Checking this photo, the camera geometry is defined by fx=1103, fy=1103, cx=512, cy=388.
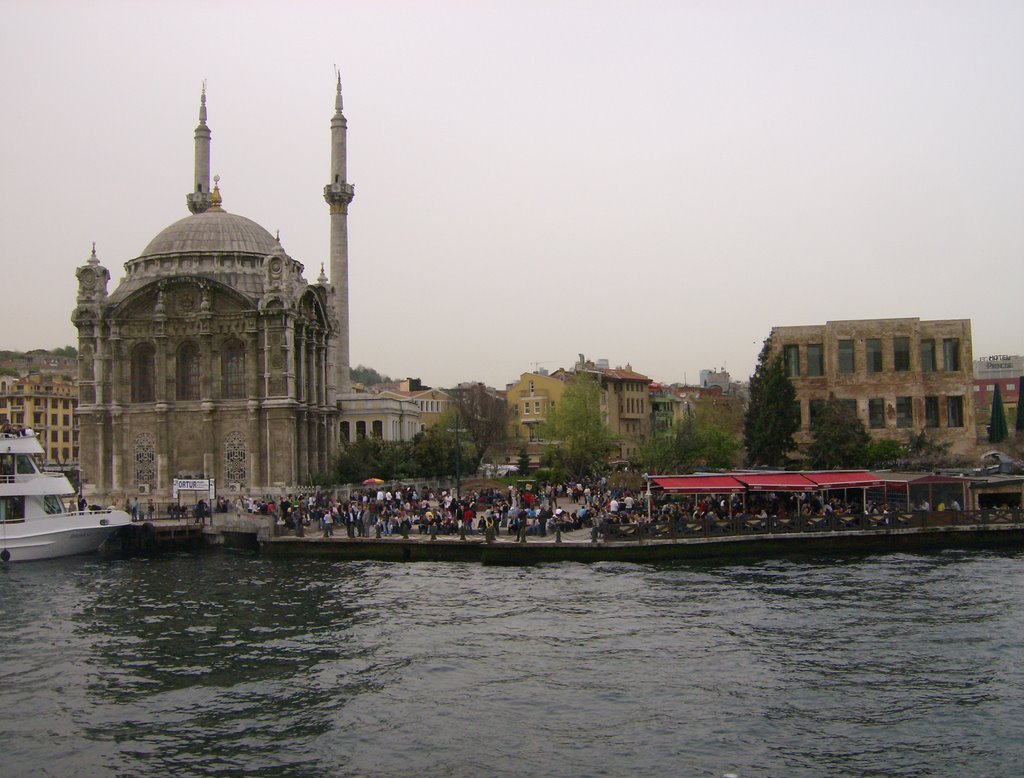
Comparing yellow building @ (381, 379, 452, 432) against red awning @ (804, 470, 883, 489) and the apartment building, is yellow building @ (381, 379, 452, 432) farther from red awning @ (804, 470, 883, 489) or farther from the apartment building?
red awning @ (804, 470, 883, 489)

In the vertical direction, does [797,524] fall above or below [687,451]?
below

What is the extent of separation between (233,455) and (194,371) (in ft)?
14.8

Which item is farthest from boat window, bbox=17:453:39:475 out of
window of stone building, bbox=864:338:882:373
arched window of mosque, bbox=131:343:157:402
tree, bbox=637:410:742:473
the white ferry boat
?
window of stone building, bbox=864:338:882:373

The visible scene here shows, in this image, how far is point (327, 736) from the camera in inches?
619

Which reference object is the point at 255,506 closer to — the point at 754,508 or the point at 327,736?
the point at 754,508

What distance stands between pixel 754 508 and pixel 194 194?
40.5 meters

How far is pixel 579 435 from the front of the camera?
58562mm

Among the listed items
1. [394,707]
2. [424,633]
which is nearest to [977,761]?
[394,707]

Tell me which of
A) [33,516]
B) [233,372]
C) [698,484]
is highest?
[233,372]

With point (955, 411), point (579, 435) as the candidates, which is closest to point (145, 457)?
point (579, 435)

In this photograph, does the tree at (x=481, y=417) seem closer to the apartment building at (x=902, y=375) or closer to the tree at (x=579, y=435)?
the tree at (x=579, y=435)

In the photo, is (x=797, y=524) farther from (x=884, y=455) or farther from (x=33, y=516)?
(x=33, y=516)

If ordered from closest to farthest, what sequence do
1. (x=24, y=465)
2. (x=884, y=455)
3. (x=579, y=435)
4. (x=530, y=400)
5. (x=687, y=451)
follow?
(x=24, y=465) < (x=884, y=455) < (x=687, y=451) < (x=579, y=435) < (x=530, y=400)

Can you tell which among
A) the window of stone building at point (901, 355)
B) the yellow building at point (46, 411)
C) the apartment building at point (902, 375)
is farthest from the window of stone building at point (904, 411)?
the yellow building at point (46, 411)
